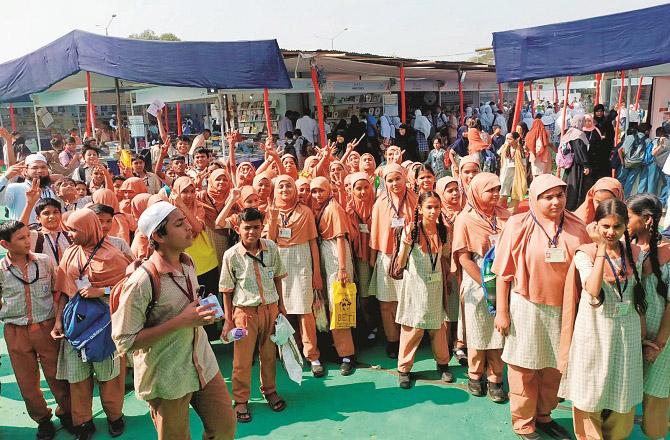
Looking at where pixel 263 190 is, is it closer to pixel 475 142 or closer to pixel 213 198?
pixel 213 198

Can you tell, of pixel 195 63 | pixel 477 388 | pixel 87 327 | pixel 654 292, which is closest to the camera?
pixel 654 292

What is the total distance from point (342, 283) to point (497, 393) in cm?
139

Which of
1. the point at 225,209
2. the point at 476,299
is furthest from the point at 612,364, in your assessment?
the point at 225,209

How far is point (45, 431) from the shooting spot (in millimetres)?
3566

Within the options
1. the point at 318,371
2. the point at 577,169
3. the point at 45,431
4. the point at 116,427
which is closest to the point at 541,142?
the point at 577,169

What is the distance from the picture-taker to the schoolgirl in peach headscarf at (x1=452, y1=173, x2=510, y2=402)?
3.58 m

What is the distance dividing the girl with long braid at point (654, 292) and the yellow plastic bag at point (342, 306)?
2066 millimetres

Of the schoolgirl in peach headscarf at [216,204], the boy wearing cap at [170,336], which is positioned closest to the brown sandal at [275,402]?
the boy wearing cap at [170,336]

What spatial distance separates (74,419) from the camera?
11.5ft

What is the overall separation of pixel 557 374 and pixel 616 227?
111 cm

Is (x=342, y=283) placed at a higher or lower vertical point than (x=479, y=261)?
lower

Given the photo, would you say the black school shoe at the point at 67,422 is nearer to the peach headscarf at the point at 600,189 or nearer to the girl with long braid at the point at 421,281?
the girl with long braid at the point at 421,281

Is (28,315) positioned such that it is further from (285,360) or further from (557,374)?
(557,374)

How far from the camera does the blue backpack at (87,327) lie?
10.7ft
